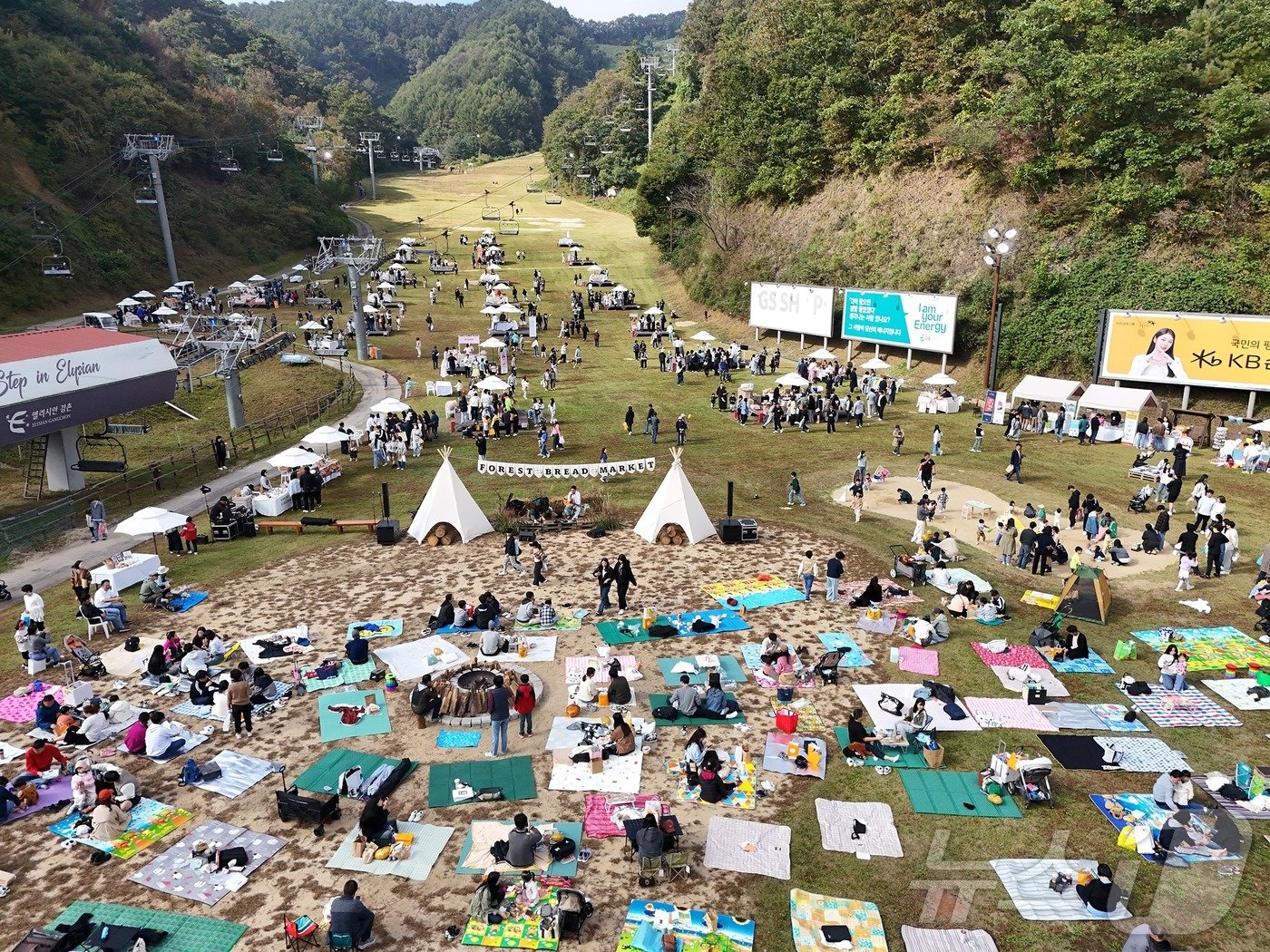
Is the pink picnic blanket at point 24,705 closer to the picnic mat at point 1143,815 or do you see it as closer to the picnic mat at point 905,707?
the picnic mat at point 905,707

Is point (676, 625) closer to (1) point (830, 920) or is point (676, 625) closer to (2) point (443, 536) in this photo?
(2) point (443, 536)

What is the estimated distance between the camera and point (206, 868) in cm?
1201

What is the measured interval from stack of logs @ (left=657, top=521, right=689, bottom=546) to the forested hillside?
182ft

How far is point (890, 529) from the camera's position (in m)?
24.9

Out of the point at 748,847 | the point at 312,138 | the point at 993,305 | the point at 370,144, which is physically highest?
the point at 312,138

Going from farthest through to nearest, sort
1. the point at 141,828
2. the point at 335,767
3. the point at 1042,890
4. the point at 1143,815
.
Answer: the point at 335,767
the point at 141,828
the point at 1143,815
the point at 1042,890

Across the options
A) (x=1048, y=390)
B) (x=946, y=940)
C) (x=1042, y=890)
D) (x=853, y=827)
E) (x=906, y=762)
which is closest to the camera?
(x=946, y=940)

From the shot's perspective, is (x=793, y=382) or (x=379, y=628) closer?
(x=379, y=628)

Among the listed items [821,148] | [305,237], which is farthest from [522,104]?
[821,148]

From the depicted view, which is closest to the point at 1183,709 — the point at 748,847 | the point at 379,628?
the point at 748,847

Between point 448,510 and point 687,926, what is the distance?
15.8m

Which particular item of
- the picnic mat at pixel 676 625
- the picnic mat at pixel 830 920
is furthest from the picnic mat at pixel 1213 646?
the picnic mat at pixel 830 920

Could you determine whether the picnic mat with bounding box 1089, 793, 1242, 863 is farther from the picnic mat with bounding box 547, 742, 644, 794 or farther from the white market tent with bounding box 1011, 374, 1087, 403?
the white market tent with bounding box 1011, 374, 1087, 403

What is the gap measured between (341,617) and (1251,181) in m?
40.1
